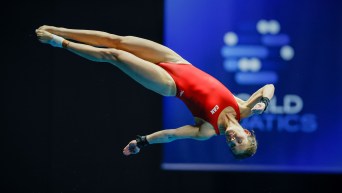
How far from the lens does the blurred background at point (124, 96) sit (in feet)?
18.9

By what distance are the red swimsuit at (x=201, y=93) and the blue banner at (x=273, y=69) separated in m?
1.58

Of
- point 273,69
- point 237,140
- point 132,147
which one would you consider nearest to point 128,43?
point 132,147

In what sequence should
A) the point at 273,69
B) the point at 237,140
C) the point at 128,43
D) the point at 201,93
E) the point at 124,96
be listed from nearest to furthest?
the point at 237,140
the point at 201,93
the point at 128,43
the point at 273,69
the point at 124,96

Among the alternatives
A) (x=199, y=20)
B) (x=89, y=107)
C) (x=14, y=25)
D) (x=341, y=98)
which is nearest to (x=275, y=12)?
(x=199, y=20)

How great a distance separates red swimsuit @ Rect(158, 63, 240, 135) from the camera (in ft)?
13.3

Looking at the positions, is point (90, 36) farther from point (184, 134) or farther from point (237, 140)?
point (237, 140)

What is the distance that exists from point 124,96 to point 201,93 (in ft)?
6.41

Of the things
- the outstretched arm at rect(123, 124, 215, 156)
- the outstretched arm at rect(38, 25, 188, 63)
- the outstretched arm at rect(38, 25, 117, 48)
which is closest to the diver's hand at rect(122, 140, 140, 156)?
the outstretched arm at rect(123, 124, 215, 156)

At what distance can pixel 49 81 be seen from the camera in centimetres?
591

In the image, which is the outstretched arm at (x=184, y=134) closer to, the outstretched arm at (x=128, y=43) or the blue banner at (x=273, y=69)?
the outstretched arm at (x=128, y=43)

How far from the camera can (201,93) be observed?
13.4 ft

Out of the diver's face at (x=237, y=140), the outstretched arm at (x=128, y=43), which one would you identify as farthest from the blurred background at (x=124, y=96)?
the diver's face at (x=237, y=140)

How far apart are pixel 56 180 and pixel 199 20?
2.41 m

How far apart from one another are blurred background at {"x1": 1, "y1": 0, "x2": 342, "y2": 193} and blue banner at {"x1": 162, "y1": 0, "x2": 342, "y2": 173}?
0.04ft
